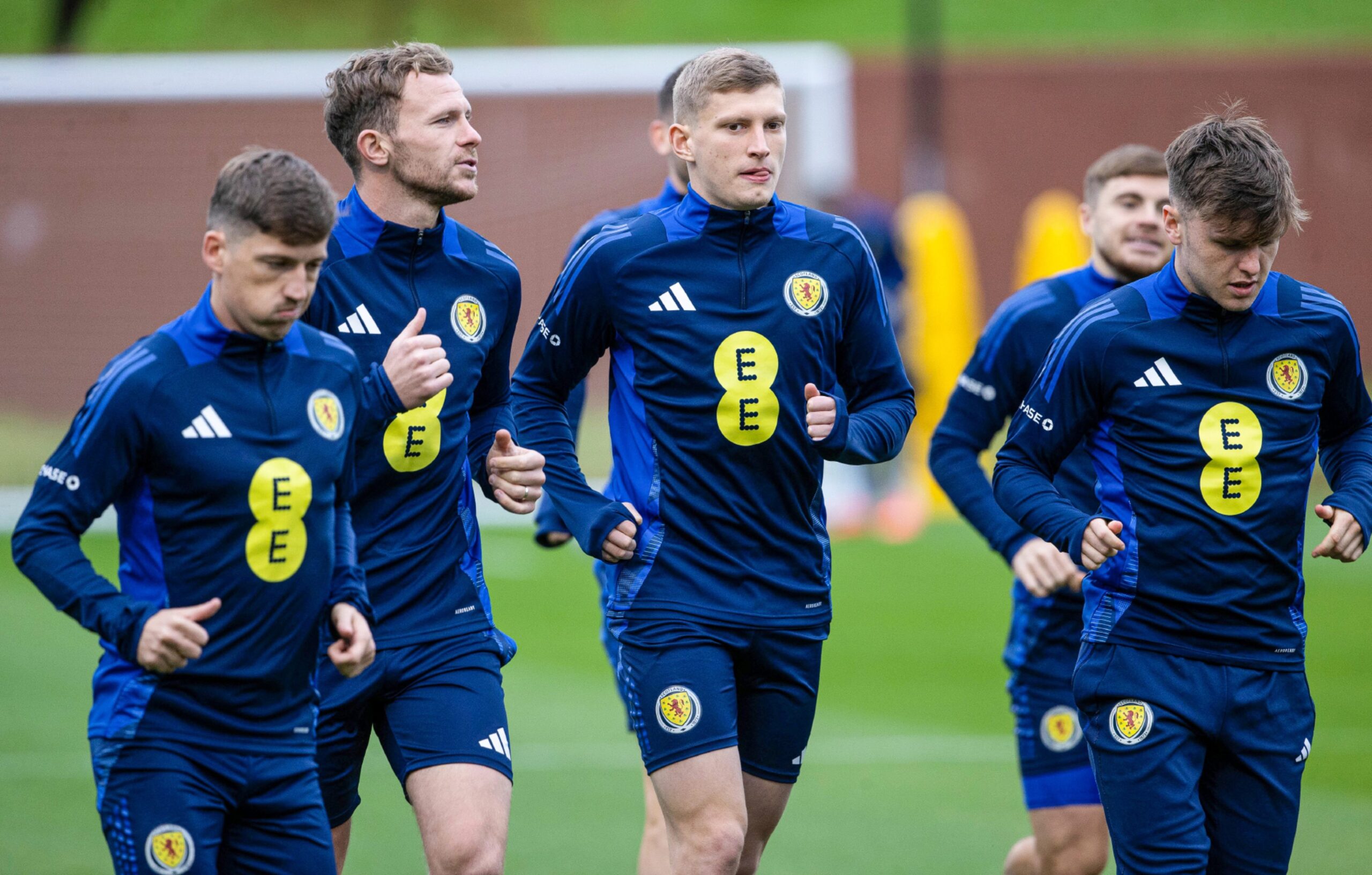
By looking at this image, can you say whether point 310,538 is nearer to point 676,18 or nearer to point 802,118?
point 802,118

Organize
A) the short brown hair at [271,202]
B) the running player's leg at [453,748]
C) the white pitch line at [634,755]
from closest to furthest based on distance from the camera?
the short brown hair at [271,202] < the running player's leg at [453,748] < the white pitch line at [634,755]

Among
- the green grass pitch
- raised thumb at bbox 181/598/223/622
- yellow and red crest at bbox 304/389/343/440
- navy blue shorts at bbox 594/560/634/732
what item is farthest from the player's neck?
the green grass pitch

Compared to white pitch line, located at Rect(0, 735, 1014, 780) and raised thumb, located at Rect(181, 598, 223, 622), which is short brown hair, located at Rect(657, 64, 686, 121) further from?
white pitch line, located at Rect(0, 735, 1014, 780)

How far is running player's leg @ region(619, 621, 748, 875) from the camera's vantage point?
14.1ft

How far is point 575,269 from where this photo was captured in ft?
15.4

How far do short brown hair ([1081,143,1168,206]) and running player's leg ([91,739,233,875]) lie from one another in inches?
133

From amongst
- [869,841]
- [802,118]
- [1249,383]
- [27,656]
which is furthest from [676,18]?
[1249,383]

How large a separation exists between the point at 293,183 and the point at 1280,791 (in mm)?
2804

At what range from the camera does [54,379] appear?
15.2 metres

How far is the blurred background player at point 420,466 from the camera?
14.2ft

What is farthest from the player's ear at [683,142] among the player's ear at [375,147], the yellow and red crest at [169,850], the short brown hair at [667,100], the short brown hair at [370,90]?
the yellow and red crest at [169,850]

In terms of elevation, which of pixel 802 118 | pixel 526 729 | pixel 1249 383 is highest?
pixel 802 118

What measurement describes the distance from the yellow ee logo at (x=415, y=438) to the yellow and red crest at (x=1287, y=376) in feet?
7.10

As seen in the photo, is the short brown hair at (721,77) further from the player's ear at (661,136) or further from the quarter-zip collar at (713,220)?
the player's ear at (661,136)
